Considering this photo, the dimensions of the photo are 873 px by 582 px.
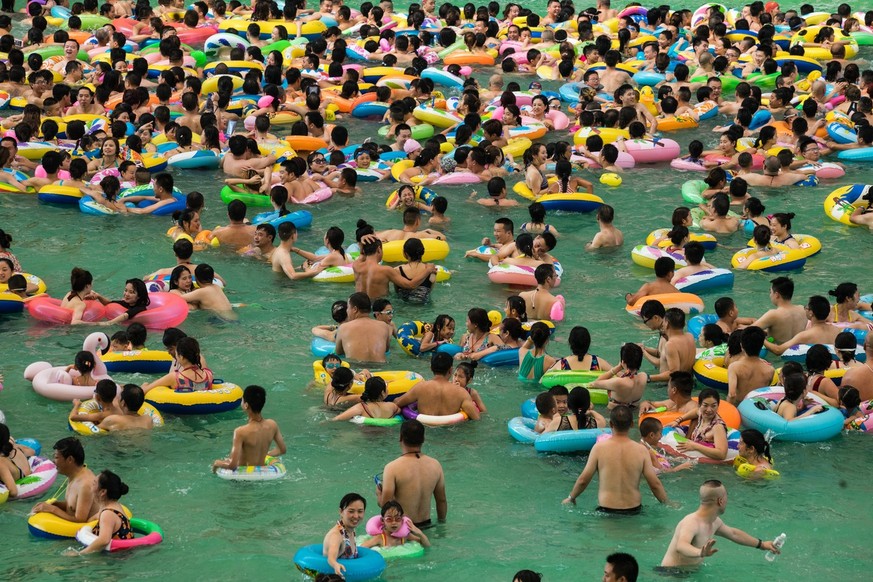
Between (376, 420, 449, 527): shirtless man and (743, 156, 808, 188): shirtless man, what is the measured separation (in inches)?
358

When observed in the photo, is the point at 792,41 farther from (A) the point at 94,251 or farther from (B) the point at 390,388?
(B) the point at 390,388

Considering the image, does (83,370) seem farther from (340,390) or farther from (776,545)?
(776,545)

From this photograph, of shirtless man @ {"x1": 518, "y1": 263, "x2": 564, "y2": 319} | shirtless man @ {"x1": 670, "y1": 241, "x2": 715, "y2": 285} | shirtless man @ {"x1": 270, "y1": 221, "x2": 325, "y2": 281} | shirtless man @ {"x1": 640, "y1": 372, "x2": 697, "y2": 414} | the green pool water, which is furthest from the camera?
shirtless man @ {"x1": 270, "y1": 221, "x2": 325, "y2": 281}

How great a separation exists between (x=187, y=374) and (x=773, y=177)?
344 inches

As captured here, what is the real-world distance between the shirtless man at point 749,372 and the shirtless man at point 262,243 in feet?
17.2

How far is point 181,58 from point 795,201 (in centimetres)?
901

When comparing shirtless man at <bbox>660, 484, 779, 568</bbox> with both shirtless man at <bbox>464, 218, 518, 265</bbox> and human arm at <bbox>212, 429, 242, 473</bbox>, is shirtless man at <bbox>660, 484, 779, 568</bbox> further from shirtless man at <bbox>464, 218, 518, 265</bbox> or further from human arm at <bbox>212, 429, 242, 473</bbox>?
shirtless man at <bbox>464, 218, 518, 265</bbox>

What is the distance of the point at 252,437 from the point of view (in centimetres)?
949

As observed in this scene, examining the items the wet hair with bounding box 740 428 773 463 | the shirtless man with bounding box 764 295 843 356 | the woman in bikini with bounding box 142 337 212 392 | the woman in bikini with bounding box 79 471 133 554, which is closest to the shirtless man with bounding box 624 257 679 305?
the shirtless man with bounding box 764 295 843 356

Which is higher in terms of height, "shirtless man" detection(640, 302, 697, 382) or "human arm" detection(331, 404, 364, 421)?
"shirtless man" detection(640, 302, 697, 382)

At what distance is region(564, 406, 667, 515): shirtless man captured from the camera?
8.95 metres

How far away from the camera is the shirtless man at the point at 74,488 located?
28.1ft

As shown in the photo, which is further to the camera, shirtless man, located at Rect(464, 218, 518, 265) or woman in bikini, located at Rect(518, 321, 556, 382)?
shirtless man, located at Rect(464, 218, 518, 265)

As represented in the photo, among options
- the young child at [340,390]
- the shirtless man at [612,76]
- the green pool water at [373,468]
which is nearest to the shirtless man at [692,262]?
the green pool water at [373,468]
